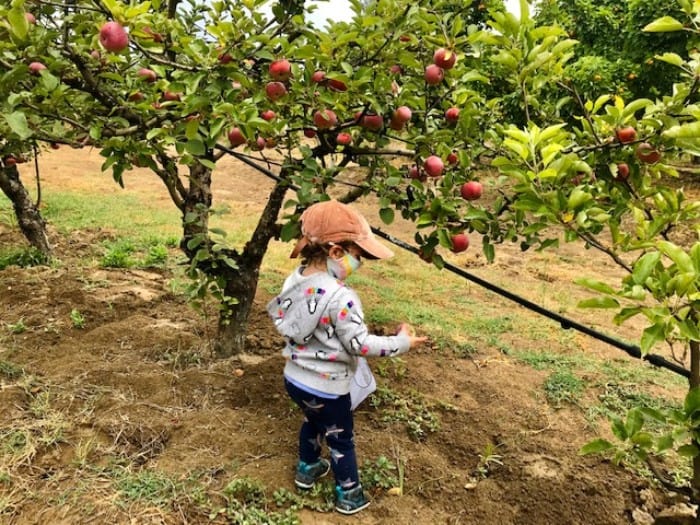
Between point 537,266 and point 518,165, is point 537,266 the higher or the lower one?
the lower one

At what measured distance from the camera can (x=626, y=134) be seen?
1.77m

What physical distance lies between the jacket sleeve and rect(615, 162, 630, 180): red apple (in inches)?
36.7

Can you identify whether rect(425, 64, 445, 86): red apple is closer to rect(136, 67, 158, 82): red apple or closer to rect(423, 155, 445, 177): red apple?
rect(423, 155, 445, 177): red apple

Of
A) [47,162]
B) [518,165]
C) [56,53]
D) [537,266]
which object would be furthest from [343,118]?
[47,162]

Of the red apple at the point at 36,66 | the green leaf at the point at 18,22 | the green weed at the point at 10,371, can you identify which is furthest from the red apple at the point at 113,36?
the green weed at the point at 10,371

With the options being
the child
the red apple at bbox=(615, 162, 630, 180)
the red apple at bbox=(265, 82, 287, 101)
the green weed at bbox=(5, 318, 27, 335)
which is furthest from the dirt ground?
the red apple at bbox=(265, 82, 287, 101)

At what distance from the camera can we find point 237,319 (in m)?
3.03

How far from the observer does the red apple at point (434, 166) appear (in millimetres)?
2066

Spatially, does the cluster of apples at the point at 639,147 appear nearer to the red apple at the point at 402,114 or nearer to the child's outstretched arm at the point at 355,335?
the red apple at the point at 402,114

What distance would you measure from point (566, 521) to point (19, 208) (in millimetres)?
4299

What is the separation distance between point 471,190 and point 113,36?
1.22 meters

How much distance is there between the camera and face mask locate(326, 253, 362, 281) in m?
1.94

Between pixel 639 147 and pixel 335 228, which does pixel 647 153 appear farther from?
pixel 335 228

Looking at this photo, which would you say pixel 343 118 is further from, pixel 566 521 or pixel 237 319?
pixel 566 521
